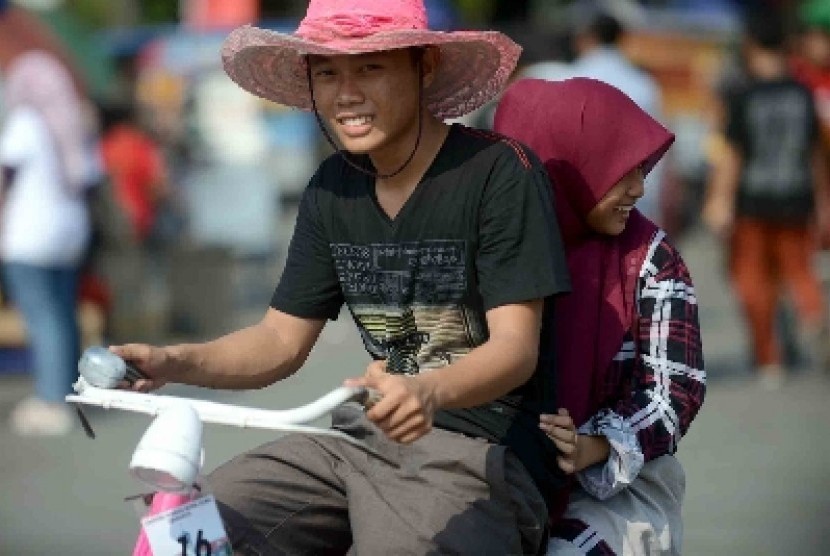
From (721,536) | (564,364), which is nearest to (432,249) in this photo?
(564,364)

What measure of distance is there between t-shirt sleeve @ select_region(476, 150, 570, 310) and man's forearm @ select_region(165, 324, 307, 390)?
0.51m

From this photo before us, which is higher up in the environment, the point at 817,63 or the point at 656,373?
the point at 656,373

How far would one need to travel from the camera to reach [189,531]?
3143 millimetres

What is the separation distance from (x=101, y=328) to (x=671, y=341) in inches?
365

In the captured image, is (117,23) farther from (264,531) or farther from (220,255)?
(264,531)

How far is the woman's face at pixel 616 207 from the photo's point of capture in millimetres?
3779

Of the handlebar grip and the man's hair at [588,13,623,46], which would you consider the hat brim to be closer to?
the handlebar grip

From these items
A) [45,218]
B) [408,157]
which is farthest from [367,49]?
[45,218]

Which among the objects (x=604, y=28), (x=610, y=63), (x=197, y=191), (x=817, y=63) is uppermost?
(x=604, y=28)

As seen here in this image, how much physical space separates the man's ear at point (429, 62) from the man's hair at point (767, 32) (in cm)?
762

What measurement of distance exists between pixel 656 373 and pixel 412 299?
0.54 meters

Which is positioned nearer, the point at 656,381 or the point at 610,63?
the point at 656,381

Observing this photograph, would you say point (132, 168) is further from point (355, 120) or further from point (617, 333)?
point (355, 120)

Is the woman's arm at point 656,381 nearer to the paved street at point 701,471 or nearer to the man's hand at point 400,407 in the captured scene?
the man's hand at point 400,407
